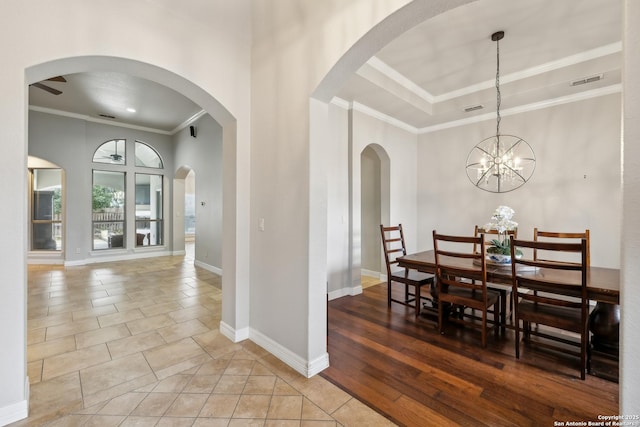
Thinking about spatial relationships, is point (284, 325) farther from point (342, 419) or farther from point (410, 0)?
point (410, 0)

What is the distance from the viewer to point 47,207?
6957 mm

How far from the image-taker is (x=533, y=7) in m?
2.74

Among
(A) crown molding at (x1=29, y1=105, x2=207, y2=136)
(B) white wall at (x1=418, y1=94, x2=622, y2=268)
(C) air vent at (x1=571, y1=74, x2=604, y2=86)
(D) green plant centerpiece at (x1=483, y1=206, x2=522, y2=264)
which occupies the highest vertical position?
(A) crown molding at (x1=29, y1=105, x2=207, y2=136)

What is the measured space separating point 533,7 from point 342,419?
12.9 feet

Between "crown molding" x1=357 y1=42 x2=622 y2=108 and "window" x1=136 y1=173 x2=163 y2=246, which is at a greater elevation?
"crown molding" x1=357 y1=42 x2=622 y2=108

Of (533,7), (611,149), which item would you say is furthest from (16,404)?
(611,149)

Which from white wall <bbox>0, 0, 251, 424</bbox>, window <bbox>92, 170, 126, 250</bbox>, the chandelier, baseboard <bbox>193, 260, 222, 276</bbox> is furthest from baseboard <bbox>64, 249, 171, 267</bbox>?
the chandelier

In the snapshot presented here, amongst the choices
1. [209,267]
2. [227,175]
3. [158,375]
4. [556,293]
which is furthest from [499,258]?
[209,267]

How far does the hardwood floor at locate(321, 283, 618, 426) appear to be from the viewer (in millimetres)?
1865

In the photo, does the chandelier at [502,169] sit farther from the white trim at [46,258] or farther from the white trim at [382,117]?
the white trim at [46,258]

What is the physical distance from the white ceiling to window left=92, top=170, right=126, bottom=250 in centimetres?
201

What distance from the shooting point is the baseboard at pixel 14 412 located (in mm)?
1746

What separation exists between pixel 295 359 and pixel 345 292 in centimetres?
216

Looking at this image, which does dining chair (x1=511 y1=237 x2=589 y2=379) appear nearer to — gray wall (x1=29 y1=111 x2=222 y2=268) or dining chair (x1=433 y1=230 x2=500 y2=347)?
dining chair (x1=433 y1=230 x2=500 y2=347)
